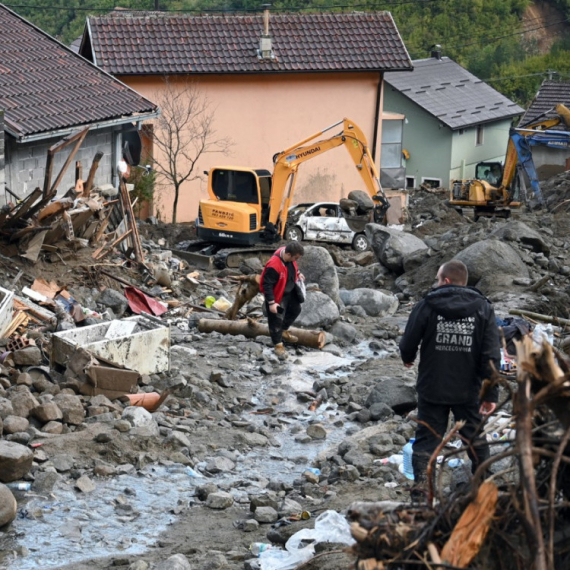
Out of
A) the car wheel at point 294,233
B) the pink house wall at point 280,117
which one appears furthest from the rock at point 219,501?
the pink house wall at point 280,117

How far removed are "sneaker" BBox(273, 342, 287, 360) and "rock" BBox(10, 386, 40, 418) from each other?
4.10 metres

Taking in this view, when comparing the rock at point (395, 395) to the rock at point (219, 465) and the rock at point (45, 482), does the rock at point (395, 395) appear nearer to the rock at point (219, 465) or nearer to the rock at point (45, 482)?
the rock at point (219, 465)

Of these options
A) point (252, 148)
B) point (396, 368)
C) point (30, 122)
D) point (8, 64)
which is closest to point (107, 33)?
point (252, 148)

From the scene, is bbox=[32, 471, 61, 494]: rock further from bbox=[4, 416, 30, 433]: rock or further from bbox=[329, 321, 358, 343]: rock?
bbox=[329, 321, 358, 343]: rock

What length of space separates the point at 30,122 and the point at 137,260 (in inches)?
114

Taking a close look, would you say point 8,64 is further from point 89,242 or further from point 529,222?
point 529,222

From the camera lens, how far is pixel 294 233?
2280 centimetres

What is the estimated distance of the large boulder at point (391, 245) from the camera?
1998 cm

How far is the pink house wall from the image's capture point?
92.6 ft

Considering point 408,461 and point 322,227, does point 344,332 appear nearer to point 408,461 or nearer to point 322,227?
point 408,461

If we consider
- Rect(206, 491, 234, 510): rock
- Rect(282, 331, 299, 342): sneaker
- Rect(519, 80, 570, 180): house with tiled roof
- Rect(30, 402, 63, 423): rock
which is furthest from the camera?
Rect(519, 80, 570, 180): house with tiled roof

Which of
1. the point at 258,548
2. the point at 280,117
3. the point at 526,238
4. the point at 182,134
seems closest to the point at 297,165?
the point at 526,238

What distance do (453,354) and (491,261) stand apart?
37.2 ft

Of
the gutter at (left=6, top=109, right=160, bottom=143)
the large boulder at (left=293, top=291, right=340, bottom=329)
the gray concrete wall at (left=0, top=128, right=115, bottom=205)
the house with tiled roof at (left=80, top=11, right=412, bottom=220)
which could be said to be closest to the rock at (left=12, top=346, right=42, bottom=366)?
the large boulder at (left=293, top=291, right=340, bottom=329)
